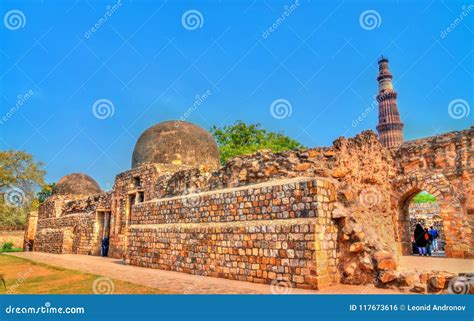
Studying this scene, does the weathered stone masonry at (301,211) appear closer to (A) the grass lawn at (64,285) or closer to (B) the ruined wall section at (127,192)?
(B) the ruined wall section at (127,192)

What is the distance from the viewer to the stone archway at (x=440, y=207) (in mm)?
10562

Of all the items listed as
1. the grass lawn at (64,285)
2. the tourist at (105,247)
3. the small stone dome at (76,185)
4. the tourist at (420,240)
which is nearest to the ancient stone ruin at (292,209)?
the tourist at (420,240)

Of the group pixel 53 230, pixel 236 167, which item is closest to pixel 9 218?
pixel 53 230

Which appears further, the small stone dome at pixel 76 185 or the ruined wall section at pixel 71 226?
the small stone dome at pixel 76 185

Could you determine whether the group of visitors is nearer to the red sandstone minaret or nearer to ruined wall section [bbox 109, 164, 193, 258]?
ruined wall section [bbox 109, 164, 193, 258]

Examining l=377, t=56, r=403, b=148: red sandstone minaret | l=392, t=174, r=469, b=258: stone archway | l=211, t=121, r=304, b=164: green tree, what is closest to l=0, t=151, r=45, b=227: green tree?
l=211, t=121, r=304, b=164: green tree

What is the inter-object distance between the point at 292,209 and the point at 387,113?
1748 inches

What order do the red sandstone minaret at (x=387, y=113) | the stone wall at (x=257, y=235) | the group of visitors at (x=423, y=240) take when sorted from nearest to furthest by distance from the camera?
the stone wall at (x=257, y=235)
the group of visitors at (x=423, y=240)
the red sandstone minaret at (x=387, y=113)

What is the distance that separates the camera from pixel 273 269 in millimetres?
6078

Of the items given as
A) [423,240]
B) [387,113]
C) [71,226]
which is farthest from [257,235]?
[387,113]

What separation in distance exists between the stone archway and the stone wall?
23.2ft

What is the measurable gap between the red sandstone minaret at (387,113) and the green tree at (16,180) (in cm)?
4080

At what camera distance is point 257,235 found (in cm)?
648

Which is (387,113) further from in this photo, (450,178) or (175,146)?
(175,146)
